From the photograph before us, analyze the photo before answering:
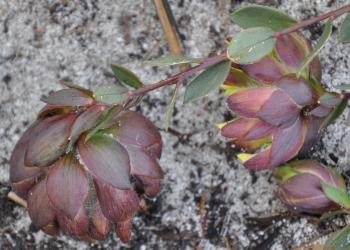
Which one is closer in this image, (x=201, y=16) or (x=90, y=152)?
(x=90, y=152)

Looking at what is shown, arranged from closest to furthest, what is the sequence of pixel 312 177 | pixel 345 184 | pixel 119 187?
1. pixel 119 187
2. pixel 312 177
3. pixel 345 184

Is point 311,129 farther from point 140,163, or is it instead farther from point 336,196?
point 140,163

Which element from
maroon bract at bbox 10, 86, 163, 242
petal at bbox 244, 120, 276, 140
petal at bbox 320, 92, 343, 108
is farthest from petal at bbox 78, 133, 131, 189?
petal at bbox 320, 92, 343, 108

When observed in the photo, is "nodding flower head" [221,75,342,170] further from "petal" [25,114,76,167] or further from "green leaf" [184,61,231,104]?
"petal" [25,114,76,167]

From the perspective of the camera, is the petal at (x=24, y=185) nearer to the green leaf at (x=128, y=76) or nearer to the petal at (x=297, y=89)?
the green leaf at (x=128, y=76)

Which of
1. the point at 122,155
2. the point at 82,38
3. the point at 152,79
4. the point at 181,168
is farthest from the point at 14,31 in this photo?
the point at 122,155

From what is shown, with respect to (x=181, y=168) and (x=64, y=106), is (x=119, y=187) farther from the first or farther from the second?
(x=181, y=168)

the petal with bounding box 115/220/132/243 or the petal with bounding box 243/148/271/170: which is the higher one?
the petal with bounding box 243/148/271/170
